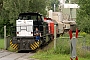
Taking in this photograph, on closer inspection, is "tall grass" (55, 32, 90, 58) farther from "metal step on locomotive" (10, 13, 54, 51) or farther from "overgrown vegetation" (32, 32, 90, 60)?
"metal step on locomotive" (10, 13, 54, 51)

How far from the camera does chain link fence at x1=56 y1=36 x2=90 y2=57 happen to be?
1800 cm

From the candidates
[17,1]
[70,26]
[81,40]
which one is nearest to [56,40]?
[81,40]

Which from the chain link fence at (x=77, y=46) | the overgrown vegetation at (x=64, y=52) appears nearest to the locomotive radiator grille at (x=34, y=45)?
the chain link fence at (x=77, y=46)

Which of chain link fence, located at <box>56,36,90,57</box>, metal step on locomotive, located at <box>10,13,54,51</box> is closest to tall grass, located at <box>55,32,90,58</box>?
chain link fence, located at <box>56,36,90,57</box>

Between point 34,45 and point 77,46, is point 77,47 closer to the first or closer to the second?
point 77,46

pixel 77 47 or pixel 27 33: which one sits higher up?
pixel 27 33

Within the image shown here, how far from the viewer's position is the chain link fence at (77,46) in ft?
59.1

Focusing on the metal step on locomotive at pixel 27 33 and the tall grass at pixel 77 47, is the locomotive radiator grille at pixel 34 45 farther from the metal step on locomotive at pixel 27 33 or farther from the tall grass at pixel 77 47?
the tall grass at pixel 77 47

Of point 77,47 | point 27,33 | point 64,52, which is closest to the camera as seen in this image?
point 77,47

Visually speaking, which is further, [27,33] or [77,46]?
[27,33]

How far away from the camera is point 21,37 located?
2269cm

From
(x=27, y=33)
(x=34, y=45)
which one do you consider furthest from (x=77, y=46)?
(x=27, y=33)

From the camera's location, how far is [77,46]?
1823 centimetres

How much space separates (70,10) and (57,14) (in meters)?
2.75
